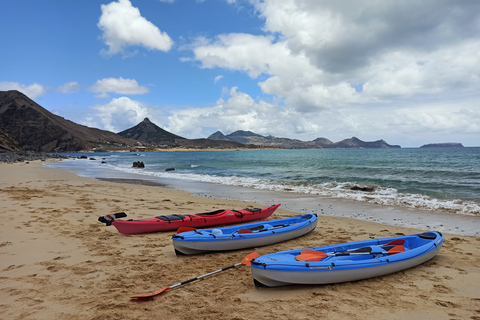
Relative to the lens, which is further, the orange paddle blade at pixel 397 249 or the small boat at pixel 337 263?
the orange paddle blade at pixel 397 249

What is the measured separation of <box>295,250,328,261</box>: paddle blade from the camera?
16.2ft

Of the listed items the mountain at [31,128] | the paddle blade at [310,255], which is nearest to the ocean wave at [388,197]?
the paddle blade at [310,255]

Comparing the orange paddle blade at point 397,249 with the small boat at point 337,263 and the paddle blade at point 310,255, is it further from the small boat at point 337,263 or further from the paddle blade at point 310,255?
the paddle blade at point 310,255

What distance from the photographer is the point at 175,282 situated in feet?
15.6

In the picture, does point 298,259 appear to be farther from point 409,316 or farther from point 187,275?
point 187,275

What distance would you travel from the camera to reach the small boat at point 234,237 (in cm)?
595

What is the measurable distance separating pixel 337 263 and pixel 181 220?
15.1ft

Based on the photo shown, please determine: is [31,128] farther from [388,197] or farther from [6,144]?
[388,197]

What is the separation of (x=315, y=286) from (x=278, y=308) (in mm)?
983

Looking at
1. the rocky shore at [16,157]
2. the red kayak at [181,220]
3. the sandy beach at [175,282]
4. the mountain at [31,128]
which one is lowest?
the sandy beach at [175,282]

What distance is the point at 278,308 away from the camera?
13.0 feet

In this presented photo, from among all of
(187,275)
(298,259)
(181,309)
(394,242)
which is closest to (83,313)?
(181,309)

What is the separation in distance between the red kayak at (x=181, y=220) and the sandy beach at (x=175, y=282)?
0.22 metres

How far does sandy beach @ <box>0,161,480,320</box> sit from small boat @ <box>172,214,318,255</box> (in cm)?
17
